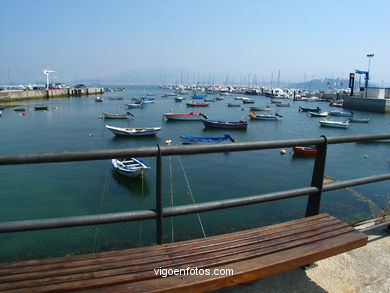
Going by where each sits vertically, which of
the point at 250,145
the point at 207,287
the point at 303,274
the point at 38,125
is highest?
the point at 250,145

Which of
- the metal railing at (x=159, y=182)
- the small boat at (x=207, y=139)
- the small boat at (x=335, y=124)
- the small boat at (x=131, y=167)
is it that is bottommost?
the small boat at (x=335, y=124)

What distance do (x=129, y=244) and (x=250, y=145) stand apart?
27.4 feet

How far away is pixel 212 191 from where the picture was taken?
15.4m

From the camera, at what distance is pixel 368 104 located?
71062 millimetres

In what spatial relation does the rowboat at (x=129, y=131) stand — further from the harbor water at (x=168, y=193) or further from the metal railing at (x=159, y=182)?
the metal railing at (x=159, y=182)

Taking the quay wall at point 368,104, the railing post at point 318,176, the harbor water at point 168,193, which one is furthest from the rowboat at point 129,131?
the quay wall at point 368,104

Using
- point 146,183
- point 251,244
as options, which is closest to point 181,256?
point 251,244

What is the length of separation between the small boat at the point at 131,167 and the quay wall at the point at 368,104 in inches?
2556

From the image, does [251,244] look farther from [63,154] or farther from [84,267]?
[63,154]

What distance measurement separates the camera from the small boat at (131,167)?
16.5 meters

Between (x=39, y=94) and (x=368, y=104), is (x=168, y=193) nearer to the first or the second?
(x=368, y=104)

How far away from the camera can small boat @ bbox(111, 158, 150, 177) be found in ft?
54.1

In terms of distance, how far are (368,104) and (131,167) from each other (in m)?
68.7

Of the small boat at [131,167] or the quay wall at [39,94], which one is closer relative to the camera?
the small boat at [131,167]
